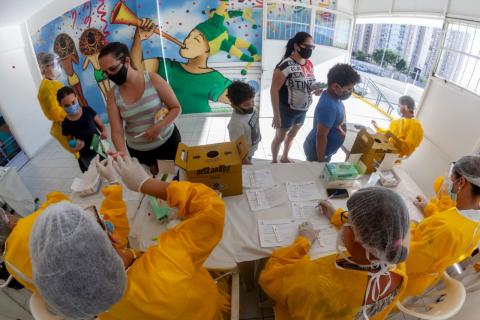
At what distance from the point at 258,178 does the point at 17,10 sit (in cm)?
391

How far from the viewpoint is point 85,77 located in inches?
178

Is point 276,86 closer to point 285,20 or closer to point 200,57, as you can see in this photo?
point 285,20

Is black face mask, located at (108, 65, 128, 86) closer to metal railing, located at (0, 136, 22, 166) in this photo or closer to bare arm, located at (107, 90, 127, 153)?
bare arm, located at (107, 90, 127, 153)

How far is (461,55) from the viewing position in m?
2.99

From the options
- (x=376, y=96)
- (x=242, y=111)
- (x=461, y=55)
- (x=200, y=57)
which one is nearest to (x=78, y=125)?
(x=242, y=111)

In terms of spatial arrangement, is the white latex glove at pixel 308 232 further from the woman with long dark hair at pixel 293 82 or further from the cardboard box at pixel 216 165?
the woman with long dark hair at pixel 293 82

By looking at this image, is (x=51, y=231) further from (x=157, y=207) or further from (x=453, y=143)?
(x=453, y=143)

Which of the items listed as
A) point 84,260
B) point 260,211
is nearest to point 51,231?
point 84,260

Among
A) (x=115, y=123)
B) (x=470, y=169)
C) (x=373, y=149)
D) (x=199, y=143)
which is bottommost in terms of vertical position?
(x=199, y=143)

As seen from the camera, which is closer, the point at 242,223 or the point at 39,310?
the point at 39,310

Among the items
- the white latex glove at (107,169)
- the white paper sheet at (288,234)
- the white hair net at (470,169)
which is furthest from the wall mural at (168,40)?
the white hair net at (470,169)

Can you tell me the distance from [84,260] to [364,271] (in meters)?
1.01

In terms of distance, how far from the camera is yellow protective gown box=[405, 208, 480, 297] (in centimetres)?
131

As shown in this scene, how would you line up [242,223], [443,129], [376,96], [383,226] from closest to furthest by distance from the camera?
1. [383,226]
2. [242,223]
3. [443,129]
4. [376,96]
